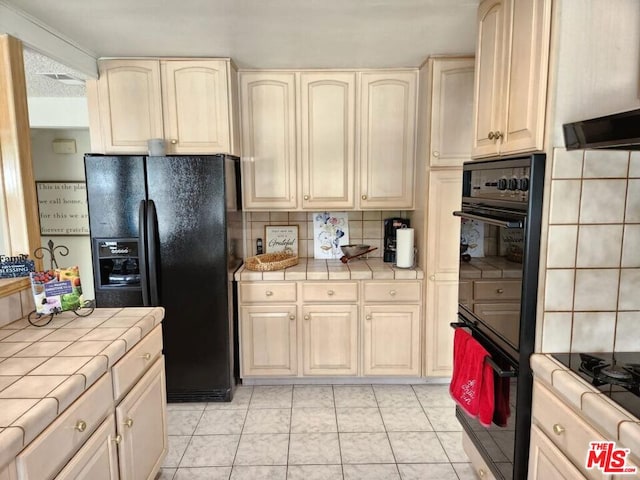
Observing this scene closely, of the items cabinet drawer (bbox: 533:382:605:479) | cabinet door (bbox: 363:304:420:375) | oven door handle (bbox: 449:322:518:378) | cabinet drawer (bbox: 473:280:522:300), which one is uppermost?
cabinet drawer (bbox: 473:280:522:300)

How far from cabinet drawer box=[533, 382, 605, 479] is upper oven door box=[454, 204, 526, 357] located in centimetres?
19

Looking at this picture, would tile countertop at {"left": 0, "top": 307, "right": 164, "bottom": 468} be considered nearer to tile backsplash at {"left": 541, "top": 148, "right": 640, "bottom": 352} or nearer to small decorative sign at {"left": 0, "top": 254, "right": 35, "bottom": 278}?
small decorative sign at {"left": 0, "top": 254, "right": 35, "bottom": 278}

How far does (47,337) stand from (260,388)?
1780 millimetres

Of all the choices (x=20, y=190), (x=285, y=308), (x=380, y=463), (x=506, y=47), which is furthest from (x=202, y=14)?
(x=380, y=463)

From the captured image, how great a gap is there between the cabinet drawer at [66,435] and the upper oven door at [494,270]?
1.51 meters

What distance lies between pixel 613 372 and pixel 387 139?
6.98ft

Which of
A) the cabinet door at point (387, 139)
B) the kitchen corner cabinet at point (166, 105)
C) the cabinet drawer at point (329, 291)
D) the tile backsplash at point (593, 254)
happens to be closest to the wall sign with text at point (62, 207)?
the kitchen corner cabinet at point (166, 105)

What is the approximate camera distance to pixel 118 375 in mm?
1593

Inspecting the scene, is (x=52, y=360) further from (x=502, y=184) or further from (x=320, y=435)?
(x=502, y=184)

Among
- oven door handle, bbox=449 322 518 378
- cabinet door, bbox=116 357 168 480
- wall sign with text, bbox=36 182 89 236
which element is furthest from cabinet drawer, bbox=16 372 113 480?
wall sign with text, bbox=36 182 89 236

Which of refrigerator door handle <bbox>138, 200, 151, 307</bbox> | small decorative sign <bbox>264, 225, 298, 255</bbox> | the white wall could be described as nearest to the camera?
refrigerator door handle <bbox>138, 200, 151, 307</bbox>

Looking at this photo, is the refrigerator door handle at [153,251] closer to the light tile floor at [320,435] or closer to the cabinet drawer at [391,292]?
the light tile floor at [320,435]

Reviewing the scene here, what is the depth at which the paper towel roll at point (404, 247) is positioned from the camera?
3066 millimetres

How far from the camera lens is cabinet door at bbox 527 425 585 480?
4.35 ft
